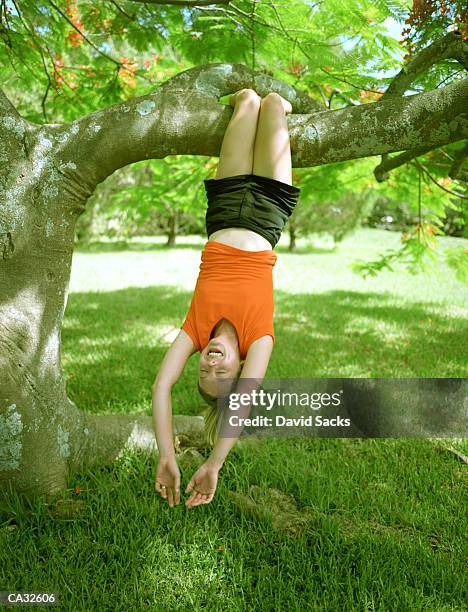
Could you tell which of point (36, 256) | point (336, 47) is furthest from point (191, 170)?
point (36, 256)

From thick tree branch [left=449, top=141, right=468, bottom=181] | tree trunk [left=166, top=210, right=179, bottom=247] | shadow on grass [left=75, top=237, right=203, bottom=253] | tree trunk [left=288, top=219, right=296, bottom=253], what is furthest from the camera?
tree trunk [left=166, top=210, right=179, bottom=247]

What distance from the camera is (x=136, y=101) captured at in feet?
10.3

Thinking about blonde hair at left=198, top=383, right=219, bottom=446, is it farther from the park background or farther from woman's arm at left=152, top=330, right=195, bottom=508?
the park background

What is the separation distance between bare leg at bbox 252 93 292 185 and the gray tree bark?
0.09m

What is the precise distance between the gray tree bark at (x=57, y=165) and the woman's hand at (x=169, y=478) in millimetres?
916

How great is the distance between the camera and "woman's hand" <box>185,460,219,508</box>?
2645 millimetres

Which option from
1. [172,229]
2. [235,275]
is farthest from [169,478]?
[172,229]

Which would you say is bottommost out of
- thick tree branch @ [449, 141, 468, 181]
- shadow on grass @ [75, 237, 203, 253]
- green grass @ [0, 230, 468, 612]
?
green grass @ [0, 230, 468, 612]

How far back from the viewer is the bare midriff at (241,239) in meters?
3.15

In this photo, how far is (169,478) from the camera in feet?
9.12

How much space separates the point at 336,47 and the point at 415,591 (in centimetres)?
372

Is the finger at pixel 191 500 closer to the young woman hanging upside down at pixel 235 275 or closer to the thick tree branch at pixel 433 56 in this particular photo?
the young woman hanging upside down at pixel 235 275

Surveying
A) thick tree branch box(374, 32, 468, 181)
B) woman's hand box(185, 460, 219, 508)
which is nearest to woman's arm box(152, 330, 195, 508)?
woman's hand box(185, 460, 219, 508)

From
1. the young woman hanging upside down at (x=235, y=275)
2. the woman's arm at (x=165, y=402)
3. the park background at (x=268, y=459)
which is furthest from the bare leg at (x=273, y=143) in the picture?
the woman's arm at (x=165, y=402)
